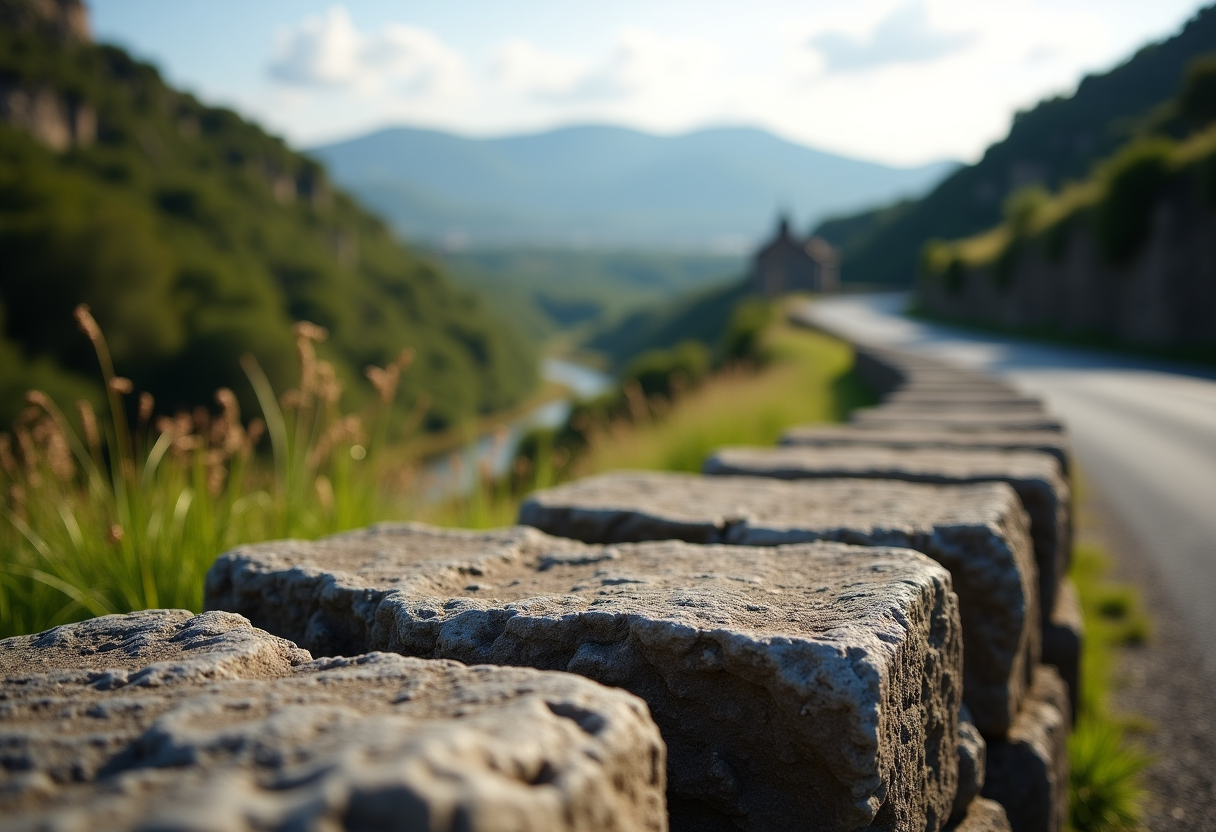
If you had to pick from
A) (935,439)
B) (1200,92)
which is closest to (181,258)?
(1200,92)

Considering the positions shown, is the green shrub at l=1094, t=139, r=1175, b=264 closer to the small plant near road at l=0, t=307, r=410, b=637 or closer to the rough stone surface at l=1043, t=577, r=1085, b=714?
the rough stone surface at l=1043, t=577, r=1085, b=714

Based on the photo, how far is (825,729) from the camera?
133cm

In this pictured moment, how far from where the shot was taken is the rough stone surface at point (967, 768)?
1893 millimetres

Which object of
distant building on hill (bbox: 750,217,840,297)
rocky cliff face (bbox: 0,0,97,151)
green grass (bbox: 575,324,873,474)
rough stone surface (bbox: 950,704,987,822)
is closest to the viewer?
rough stone surface (bbox: 950,704,987,822)

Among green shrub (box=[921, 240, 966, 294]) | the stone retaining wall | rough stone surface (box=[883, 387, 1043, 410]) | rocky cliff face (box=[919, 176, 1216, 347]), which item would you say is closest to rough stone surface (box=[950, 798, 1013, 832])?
the stone retaining wall

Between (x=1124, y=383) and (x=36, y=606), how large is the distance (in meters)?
13.6

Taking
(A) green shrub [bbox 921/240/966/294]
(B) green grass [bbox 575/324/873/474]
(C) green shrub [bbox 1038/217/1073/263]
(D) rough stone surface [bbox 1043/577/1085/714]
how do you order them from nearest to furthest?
1. (D) rough stone surface [bbox 1043/577/1085/714]
2. (B) green grass [bbox 575/324/873/474]
3. (C) green shrub [bbox 1038/217/1073/263]
4. (A) green shrub [bbox 921/240/966/294]

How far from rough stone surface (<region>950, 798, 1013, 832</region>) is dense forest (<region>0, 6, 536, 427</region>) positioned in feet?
114

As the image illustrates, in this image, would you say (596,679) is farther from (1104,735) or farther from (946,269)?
(946,269)

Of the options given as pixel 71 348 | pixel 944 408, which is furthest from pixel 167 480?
pixel 71 348

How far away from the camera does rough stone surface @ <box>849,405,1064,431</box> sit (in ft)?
13.1

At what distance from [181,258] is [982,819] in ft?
193

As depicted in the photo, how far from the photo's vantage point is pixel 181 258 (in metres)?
53.7

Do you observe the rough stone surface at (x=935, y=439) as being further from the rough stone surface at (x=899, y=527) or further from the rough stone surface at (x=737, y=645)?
the rough stone surface at (x=737, y=645)
